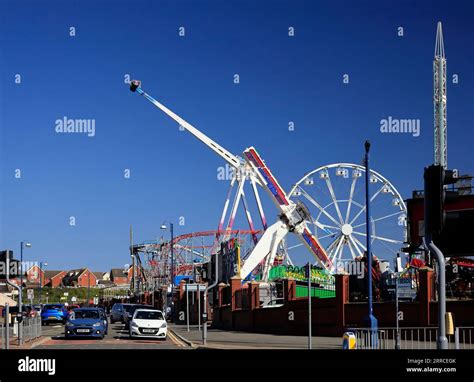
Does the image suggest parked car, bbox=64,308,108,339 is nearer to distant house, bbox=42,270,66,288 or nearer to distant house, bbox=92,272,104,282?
distant house, bbox=42,270,66,288

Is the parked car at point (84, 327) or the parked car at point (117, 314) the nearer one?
the parked car at point (84, 327)

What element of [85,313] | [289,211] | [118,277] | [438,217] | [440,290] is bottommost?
[118,277]

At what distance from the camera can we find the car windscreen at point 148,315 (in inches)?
1310

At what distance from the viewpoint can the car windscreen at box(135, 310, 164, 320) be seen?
1310 inches

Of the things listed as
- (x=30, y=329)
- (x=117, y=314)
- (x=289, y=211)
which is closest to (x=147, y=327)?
(x=30, y=329)

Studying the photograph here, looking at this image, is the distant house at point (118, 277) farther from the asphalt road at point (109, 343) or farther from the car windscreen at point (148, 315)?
the asphalt road at point (109, 343)

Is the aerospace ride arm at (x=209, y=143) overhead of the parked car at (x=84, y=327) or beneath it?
overhead

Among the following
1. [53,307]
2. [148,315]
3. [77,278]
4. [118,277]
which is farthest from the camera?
[118,277]

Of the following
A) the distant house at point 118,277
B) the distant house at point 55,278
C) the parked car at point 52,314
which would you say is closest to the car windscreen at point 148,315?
the parked car at point 52,314

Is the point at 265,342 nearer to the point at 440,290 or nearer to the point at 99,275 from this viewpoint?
the point at 440,290

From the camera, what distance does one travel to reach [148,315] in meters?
33.7
